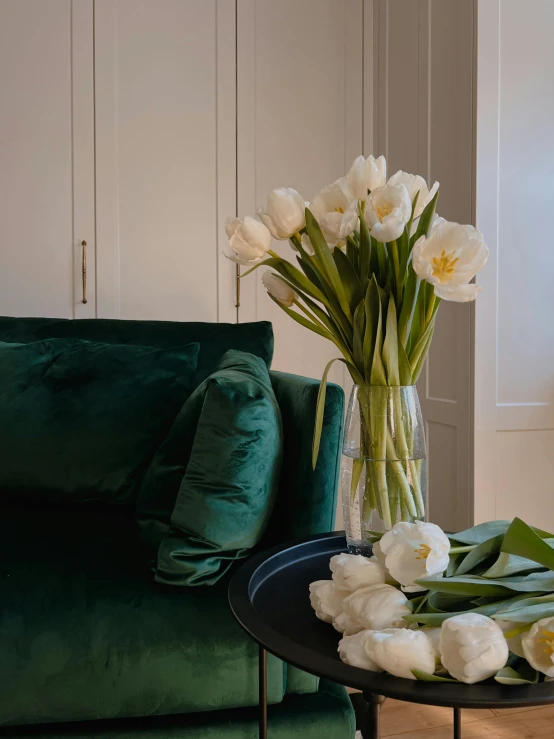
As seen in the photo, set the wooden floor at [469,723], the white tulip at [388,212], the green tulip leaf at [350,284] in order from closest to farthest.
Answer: the white tulip at [388,212], the green tulip leaf at [350,284], the wooden floor at [469,723]

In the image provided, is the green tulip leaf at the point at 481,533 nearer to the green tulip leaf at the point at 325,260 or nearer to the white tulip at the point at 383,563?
the white tulip at the point at 383,563

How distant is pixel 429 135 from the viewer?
89.0 inches

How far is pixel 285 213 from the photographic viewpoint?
823 millimetres

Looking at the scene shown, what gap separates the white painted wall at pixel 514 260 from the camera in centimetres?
196

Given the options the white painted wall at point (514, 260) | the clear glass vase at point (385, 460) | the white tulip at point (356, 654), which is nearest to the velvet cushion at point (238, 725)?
the clear glass vase at point (385, 460)

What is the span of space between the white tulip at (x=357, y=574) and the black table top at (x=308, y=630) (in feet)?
0.24

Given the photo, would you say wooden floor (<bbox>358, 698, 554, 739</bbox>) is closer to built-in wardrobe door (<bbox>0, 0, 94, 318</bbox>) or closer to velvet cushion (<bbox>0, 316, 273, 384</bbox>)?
velvet cushion (<bbox>0, 316, 273, 384</bbox>)

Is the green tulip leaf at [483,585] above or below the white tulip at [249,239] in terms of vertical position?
below

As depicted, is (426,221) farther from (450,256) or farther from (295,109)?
(295,109)

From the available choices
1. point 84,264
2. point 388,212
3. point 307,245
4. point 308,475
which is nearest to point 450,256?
point 388,212

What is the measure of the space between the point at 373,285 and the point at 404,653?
0.44 metres

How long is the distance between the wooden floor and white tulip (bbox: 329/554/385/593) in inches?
37.2

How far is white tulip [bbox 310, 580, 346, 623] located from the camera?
73 cm

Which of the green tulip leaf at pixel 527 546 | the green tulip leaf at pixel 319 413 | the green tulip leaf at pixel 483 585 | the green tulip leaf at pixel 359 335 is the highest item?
the green tulip leaf at pixel 359 335
